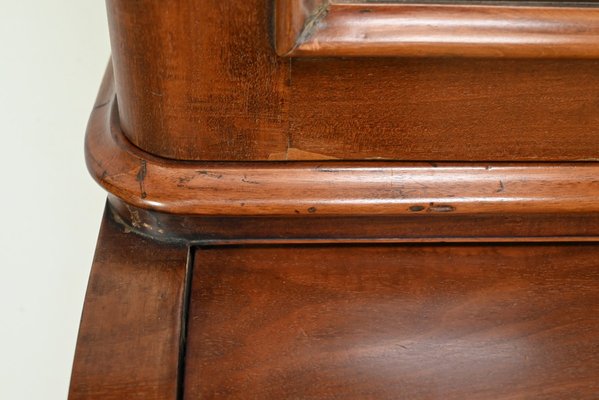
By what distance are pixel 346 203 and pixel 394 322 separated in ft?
0.27

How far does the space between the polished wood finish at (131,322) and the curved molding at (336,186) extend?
0.04m

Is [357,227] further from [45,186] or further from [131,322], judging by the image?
[45,186]

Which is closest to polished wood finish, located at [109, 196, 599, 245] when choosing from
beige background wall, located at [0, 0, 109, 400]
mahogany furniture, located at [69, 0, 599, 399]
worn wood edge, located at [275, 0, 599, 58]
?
mahogany furniture, located at [69, 0, 599, 399]

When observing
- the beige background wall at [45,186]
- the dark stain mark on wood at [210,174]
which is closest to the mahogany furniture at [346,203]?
the dark stain mark on wood at [210,174]

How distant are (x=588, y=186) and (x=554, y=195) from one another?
0.08 feet

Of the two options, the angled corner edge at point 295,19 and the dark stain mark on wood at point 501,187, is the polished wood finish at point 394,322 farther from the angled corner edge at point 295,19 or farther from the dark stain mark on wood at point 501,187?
the angled corner edge at point 295,19

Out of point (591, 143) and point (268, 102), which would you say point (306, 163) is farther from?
point (591, 143)

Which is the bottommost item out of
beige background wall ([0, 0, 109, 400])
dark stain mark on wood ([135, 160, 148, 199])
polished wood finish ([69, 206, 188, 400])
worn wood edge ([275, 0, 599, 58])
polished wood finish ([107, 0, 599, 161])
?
beige background wall ([0, 0, 109, 400])

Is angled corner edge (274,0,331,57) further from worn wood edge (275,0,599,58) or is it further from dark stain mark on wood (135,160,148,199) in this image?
dark stain mark on wood (135,160,148,199)

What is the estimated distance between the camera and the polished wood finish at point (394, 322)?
0.42 m

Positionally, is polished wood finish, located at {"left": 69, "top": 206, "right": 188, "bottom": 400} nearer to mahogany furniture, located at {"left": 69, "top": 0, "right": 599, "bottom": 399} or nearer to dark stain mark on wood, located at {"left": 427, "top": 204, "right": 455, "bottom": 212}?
mahogany furniture, located at {"left": 69, "top": 0, "right": 599, "bottom": 399}

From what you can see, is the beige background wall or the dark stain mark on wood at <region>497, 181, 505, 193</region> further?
the beige background wall

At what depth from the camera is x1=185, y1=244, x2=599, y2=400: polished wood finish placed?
1.37ft

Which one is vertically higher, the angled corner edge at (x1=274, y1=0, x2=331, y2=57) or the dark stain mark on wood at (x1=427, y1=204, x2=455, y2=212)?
the angled corner edge at (x1=274, y1=0, x2=331, y2=57)
